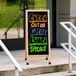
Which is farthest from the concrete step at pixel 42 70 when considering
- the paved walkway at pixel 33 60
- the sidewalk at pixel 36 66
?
the paved walkway at pixel 33 60

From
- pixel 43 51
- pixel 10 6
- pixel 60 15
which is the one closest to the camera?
pixel 43 51

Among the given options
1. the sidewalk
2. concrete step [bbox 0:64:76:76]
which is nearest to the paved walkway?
the sidewalk

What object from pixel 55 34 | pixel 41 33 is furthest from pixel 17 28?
pixel 41 33

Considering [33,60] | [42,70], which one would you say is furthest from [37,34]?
[42,70]

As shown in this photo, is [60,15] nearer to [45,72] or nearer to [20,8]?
[20,8]

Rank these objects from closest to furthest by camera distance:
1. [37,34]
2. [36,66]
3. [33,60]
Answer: [36,66], [37,34], [33,60]

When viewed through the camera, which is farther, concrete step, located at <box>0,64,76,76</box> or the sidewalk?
the sidewalk

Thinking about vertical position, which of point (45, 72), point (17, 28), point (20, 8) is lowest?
point (45, 72)

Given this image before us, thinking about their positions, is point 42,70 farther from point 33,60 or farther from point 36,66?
point 33,60

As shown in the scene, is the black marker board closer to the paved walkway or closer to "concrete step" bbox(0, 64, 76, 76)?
the paved walkway

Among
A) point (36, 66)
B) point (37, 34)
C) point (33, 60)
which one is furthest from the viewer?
point (33, 60)

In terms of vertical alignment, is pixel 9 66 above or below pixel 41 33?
below

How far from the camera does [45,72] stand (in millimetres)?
6391

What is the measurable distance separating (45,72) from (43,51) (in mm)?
541
